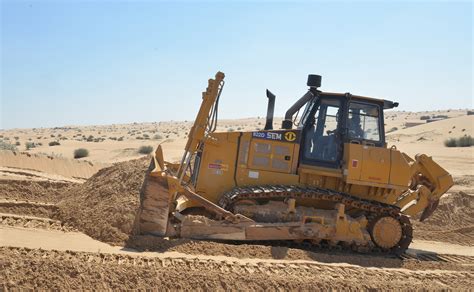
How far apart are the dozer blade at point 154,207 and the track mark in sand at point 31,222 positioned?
1.44 metres

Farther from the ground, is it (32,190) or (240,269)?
(32,190)

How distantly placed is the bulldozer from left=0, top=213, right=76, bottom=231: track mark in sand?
1932 mm

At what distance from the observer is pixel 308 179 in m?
9.12

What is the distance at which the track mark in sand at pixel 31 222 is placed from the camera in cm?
859

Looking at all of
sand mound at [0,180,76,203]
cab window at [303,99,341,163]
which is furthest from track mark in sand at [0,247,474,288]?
sand mound at [0,180,76,203]

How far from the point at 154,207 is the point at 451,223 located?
800 cm

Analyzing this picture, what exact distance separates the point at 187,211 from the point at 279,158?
190 cm

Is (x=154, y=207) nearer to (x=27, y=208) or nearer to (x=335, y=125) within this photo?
(x=27, y=208)

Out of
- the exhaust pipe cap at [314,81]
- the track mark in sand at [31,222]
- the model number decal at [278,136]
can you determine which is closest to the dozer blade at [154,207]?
the track mark in sand at [31,222]

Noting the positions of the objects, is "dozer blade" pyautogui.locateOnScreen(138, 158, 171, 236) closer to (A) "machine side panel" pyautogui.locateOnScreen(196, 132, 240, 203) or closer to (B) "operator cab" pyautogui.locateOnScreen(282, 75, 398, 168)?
(A) "machine side panel" pyautogui.locateOnScreen(196, 132, 240, 203)

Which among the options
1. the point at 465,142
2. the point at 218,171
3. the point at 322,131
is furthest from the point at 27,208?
the point at 465,142

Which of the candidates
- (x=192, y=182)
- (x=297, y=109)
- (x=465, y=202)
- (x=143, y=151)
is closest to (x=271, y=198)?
(x=192, y=182)

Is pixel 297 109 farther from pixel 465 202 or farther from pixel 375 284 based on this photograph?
pixel 465 202

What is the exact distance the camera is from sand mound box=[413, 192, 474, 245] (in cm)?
1152
